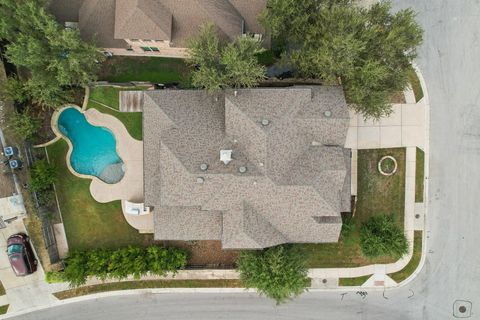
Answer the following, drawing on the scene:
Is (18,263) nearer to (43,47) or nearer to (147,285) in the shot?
Answer: (147,285)

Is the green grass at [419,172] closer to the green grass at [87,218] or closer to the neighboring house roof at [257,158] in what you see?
the neighboring house roof at [257,158]

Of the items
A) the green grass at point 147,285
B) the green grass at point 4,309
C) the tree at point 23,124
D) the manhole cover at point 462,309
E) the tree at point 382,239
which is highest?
the tree at point 23,124

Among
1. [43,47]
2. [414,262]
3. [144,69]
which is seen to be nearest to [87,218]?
[144,69]

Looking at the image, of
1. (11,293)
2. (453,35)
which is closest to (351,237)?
(453,35)

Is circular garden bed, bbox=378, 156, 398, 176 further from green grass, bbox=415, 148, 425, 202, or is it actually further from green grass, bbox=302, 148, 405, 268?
green grass, bbox=415, 148, 425, 202

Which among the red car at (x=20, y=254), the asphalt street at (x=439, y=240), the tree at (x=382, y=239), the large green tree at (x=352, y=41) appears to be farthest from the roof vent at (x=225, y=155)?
the red car at (x=20, y=254)
